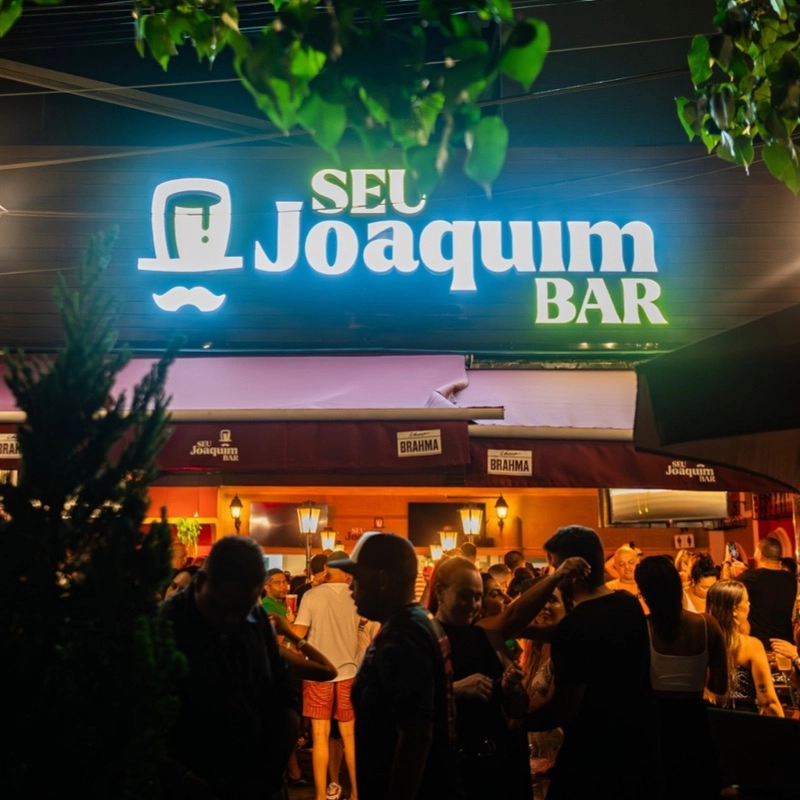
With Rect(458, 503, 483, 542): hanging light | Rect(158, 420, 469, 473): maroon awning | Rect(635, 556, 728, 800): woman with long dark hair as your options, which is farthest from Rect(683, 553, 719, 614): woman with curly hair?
Rect(458, 503, 483, 542): hanging light

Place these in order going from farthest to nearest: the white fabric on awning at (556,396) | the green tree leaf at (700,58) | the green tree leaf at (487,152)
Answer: the white fabric on awning at (556,396) < the green tree leaf at (700,58) < the green tree leaf at (487,152)

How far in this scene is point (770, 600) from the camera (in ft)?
28.7

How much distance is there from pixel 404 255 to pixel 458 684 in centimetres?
673

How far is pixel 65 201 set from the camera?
10641 mm

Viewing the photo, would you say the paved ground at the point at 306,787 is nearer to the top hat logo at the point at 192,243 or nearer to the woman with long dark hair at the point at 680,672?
the woman with long dark hair at the point at 680,672

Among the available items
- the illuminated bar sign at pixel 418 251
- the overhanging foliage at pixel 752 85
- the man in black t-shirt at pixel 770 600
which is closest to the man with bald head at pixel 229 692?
the overhanging foliage at pixel 752 85

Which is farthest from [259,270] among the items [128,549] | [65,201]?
[128,549]

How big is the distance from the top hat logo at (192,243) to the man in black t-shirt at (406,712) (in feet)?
23.3

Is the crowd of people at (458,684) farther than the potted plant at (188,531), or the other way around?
the potted plant at (188,531)

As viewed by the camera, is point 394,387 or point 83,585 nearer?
point 83,585

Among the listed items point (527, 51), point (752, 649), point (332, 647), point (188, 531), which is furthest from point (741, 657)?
point (188, 531)

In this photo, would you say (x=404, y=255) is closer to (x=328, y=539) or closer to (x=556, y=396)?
(x=556, y=396)

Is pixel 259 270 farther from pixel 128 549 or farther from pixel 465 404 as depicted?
pixel 128 549

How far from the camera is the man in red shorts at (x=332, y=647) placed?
8.58 meters
